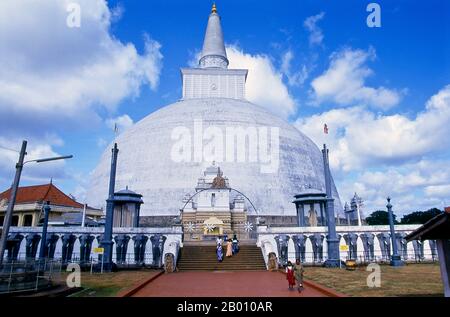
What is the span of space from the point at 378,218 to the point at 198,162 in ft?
151

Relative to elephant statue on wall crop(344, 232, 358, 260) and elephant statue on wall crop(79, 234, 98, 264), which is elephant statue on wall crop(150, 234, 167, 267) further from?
elephant statue on wall crop(344, 232, 358, 260)

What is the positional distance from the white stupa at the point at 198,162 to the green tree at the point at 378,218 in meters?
27.6

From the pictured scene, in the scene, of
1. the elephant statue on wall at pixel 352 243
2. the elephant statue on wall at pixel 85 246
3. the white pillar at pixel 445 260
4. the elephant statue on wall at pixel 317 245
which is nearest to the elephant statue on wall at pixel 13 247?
the elephant statue on wall at pixel 85 246

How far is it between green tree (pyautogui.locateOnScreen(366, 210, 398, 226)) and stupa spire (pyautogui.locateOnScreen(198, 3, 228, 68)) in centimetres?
3857

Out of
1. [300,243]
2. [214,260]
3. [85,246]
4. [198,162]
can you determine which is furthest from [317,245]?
[198,162]

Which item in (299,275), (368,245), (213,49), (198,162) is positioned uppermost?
(213,49)

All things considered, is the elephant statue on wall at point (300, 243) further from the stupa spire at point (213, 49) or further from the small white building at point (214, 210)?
the stupa spire at point (213, 49)

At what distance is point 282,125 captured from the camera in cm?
4028

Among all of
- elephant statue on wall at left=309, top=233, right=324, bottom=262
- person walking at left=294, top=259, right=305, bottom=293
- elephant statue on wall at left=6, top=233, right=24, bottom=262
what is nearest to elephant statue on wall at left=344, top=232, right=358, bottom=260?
elephant statue on wall at left=309, top=233, right=324, bottom=262

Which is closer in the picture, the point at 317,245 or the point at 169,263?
the point at 169,263

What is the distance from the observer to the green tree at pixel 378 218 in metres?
62.0

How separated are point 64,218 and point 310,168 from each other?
88.5 ft

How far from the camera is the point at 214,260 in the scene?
18.9 m

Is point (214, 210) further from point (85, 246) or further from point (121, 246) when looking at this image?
point (85, 246)
